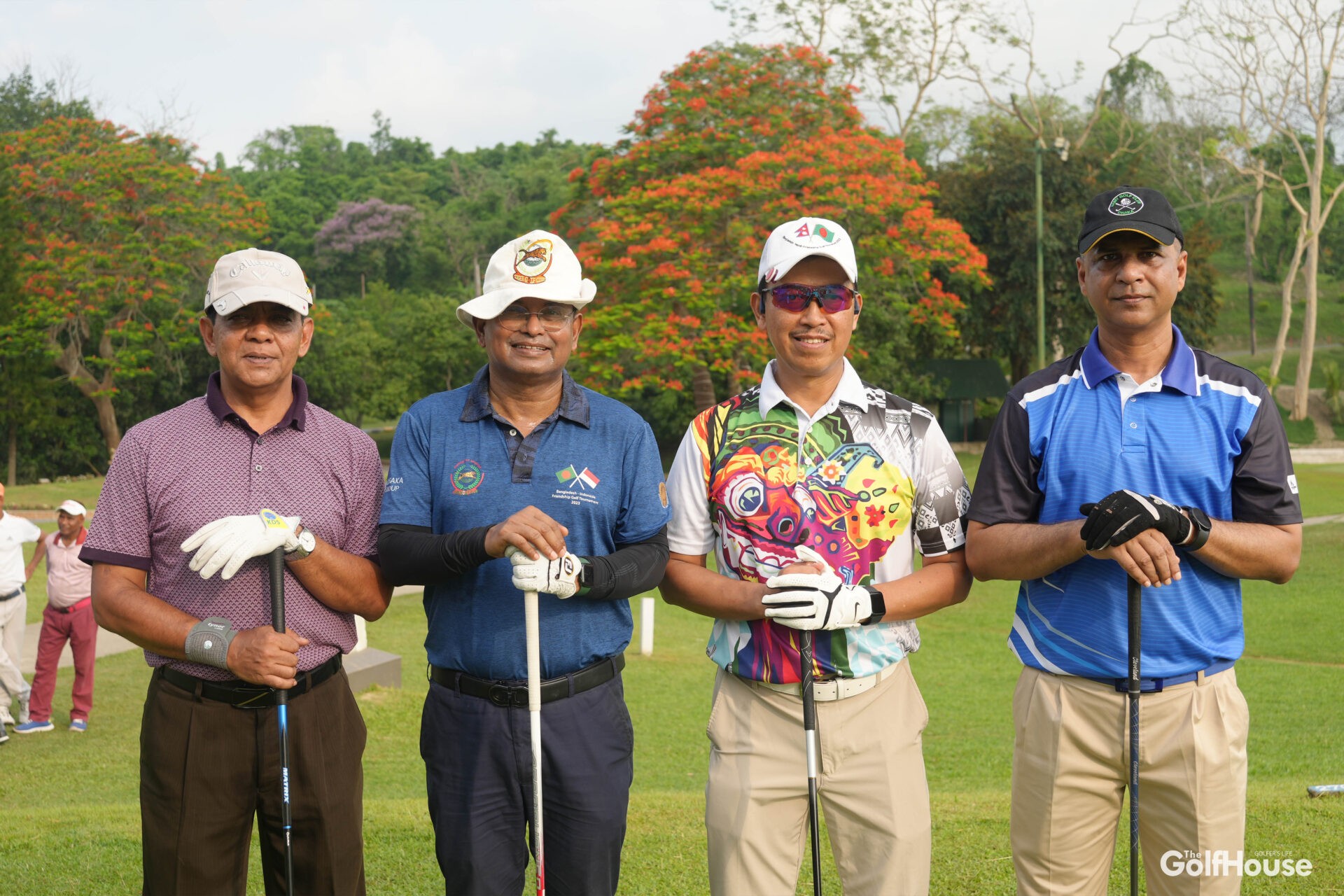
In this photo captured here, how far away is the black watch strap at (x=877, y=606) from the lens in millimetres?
3334

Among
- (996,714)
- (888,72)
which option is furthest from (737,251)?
(888,72)

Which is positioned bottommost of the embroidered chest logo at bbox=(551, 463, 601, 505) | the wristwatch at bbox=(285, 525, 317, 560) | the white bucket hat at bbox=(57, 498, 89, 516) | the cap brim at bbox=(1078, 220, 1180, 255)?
the white bucket hat at bbox=(57, 498, 89, 516)

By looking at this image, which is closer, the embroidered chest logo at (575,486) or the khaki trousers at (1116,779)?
the khaki trousers at (1116,779)

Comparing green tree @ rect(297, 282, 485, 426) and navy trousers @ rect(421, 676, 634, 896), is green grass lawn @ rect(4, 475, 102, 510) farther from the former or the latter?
navy trousers @ rect(421, 676, 634, 896)

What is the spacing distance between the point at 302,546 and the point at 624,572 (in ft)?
3.07

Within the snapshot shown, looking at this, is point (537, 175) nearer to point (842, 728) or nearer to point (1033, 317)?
point (1033, 317)

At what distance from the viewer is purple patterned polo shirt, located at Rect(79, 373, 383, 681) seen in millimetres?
3545

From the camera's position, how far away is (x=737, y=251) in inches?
899

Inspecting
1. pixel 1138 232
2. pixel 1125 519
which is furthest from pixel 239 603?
pixel 1138 232

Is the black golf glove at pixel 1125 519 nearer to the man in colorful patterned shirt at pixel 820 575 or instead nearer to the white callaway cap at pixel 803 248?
the man in colorful patterned shirt at pixel 820 575

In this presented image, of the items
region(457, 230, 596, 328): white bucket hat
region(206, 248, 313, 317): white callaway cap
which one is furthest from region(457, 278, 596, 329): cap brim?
region(206, 248, 313, 317): white callaway cap

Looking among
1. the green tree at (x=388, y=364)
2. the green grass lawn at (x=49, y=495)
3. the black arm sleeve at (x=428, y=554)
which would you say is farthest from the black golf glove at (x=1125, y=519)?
the green tree at (x=388, y=364)

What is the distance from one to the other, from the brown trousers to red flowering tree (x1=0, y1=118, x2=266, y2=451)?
32583mm

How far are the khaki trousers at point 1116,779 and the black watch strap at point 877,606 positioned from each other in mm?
562
